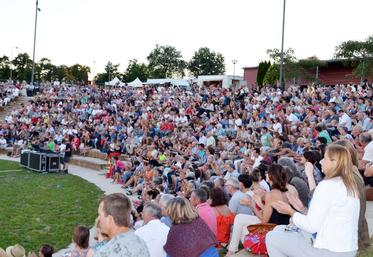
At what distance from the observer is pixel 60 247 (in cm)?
870

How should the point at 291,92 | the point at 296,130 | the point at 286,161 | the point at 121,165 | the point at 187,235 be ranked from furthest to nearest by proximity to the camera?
the point at 291,92 < the point at 121,165 < the point at 296,130 < the point at 286,161 < the point at 187,235

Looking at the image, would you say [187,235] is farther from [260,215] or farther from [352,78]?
[352,78]

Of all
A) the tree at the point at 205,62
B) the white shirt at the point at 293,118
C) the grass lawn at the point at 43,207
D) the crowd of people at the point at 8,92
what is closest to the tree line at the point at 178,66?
the tree at the point at 205,62

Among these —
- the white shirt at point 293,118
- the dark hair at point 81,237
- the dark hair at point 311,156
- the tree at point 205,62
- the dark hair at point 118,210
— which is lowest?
the dark hair at point 81,237

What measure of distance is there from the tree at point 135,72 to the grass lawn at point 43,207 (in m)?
66.9

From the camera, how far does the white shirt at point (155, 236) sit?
4.91 meters

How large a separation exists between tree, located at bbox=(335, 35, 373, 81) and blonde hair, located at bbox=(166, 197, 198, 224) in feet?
95.7

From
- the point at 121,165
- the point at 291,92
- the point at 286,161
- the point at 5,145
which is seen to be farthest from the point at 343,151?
the point at 5,145

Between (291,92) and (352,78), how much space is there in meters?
18.0

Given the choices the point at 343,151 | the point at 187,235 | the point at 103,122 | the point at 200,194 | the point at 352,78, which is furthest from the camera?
the point at 352,78

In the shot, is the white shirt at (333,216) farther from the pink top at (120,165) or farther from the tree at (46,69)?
the tree at (46,69)

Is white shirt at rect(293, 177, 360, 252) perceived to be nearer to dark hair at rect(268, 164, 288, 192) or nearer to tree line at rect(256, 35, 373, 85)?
dark hair at rect(268, 164, 288, 192)

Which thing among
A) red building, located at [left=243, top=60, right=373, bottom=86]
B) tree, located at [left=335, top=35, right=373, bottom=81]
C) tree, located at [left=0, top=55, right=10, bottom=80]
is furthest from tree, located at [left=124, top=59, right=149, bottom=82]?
tree, located at [left=335, top=35, right=373, bottom=81]

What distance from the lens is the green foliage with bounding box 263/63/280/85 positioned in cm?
4038
